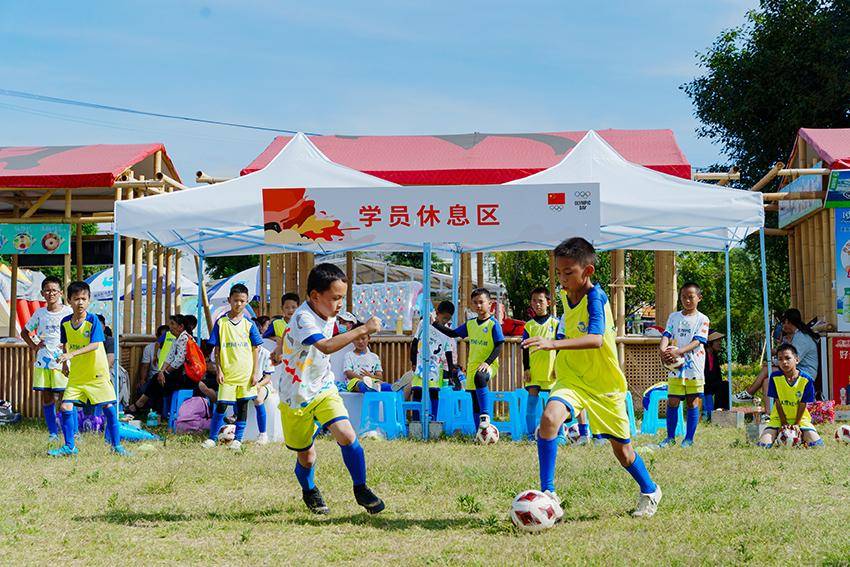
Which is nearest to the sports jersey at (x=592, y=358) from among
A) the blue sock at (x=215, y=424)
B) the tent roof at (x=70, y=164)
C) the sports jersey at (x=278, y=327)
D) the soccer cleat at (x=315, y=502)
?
the soccer cleat at (x=315, y=502)

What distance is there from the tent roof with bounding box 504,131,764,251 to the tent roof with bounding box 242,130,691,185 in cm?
293

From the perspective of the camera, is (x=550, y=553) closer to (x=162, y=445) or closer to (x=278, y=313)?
(x=162, y=445)

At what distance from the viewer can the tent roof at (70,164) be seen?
585 inches

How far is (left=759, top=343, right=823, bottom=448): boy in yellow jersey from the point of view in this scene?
A: 1019cm

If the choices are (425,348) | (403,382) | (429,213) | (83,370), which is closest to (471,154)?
(403,382)

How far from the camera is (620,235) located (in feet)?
42.7

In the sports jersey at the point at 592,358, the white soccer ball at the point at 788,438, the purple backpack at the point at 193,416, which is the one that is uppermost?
the sports jersey at the point at 592,358

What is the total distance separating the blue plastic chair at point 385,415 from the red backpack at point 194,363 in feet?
7.54

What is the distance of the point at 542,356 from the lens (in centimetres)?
1073

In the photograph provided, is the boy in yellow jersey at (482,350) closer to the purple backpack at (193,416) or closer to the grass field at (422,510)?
the grass field at (422,510)

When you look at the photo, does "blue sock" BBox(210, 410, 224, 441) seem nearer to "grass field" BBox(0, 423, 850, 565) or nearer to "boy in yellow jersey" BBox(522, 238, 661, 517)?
"grass field" BBox(0, 423, 850, 565)

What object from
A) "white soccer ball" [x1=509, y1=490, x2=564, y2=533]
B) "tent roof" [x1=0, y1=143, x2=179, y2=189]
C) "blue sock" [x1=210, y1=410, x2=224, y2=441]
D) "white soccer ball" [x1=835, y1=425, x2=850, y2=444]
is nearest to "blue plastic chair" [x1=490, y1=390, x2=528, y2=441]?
"blue sock" [x1=210, y1=410, x2=224, y2=441]

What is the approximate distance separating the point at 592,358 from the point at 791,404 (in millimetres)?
4818

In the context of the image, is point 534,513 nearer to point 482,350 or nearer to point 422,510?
point 422,510
